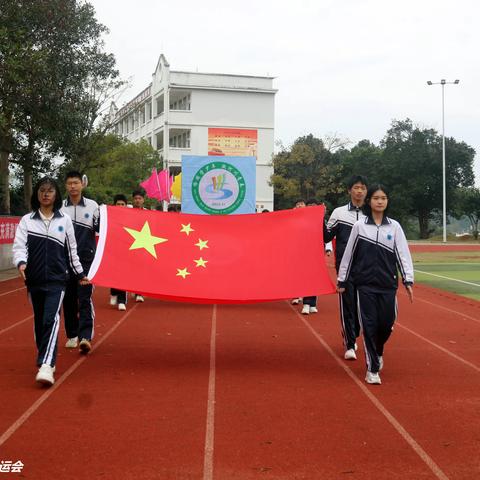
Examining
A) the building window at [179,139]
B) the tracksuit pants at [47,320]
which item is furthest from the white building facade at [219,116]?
the tracksuit pants at [47,320]

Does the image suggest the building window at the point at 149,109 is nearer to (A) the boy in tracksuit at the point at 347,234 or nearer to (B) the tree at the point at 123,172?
(B) the tree at the point at 123,172

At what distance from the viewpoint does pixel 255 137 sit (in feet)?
191

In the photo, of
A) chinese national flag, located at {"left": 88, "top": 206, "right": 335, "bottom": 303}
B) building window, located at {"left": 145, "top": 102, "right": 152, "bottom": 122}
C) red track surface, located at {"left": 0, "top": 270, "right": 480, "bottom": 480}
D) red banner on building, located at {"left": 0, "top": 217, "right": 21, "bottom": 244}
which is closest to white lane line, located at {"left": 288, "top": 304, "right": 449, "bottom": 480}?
red track surface, located at {"left": 0, "top": 270, "right": 480, "bottom": 480}

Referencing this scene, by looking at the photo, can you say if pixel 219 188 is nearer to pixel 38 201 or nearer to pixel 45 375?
pixel 38 201

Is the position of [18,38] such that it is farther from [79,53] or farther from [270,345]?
[270,345]

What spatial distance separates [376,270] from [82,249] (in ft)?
10.4

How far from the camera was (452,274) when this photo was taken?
2042 cm

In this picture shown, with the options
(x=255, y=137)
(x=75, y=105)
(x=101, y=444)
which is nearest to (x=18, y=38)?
(x=75, y=105)

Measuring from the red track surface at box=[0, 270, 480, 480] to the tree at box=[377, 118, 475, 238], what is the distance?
48335mm

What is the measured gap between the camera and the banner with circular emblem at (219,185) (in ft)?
41.5

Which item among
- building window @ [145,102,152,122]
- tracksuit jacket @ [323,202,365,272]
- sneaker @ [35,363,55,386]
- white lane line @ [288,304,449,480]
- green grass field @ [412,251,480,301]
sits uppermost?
building window @ [145,102,152,122]

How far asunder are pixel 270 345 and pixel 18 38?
370 inches

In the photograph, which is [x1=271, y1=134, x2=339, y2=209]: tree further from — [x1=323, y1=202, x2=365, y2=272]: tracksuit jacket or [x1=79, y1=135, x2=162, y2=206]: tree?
[x1=323, y1=202, x2=365, y2=272]: tracksuit jacket

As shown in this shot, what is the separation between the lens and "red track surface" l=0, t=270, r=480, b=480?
4000mm
